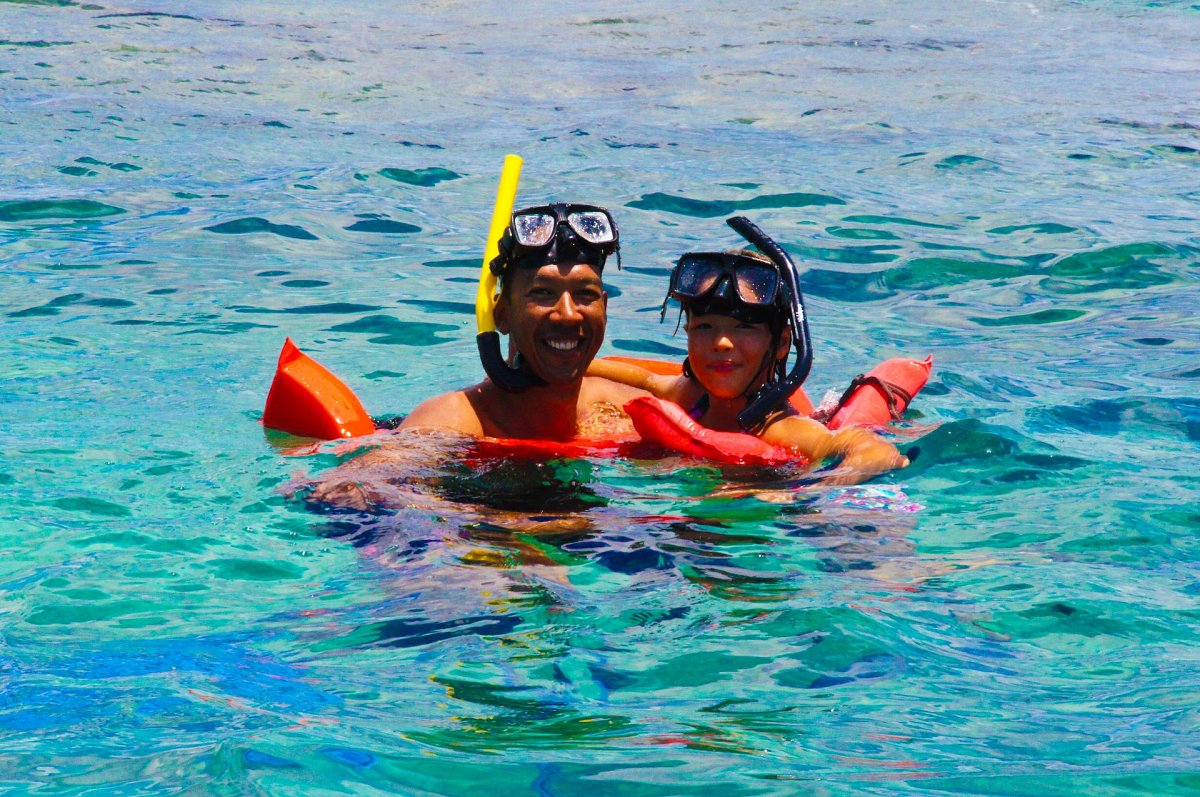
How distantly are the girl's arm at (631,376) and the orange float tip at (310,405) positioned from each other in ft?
3.45

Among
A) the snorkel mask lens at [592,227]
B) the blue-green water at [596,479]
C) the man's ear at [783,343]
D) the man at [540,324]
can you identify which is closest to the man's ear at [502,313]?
the man at [540,324]

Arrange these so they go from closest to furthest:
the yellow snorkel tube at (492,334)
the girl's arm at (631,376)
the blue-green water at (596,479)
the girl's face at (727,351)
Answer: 1. the blue-green water at (596,479)
2. the yellow snorkel tube at (492,334)
3. the girl's face at (727,351)
4. the girl's arm at (631,376)

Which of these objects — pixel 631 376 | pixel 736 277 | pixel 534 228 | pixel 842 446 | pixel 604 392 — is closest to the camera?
pixel 842 446

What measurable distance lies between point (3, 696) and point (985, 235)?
26.9 feet

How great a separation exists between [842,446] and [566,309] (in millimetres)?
1140

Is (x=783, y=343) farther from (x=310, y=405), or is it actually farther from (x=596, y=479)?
(x=310, y=405)

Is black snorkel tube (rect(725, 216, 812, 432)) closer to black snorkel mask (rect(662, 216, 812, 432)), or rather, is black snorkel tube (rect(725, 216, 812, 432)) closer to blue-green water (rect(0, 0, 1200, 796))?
black snorkel mask (rect(662, 216, 812, 432))

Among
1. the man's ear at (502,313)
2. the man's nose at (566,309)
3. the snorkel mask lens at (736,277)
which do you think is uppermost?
the snorkel mask lens at (736,277)

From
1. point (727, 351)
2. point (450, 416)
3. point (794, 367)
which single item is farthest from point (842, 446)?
point (450, 416)

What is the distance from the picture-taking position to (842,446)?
208 inches

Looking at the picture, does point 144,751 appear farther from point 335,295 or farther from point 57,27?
point 57,27

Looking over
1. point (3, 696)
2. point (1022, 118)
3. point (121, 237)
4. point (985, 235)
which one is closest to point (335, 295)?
point (121, 237)

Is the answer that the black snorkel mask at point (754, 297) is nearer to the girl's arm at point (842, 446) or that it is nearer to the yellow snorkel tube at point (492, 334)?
the girl's arm at point (842, 446)

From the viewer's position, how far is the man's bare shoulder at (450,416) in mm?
5457
